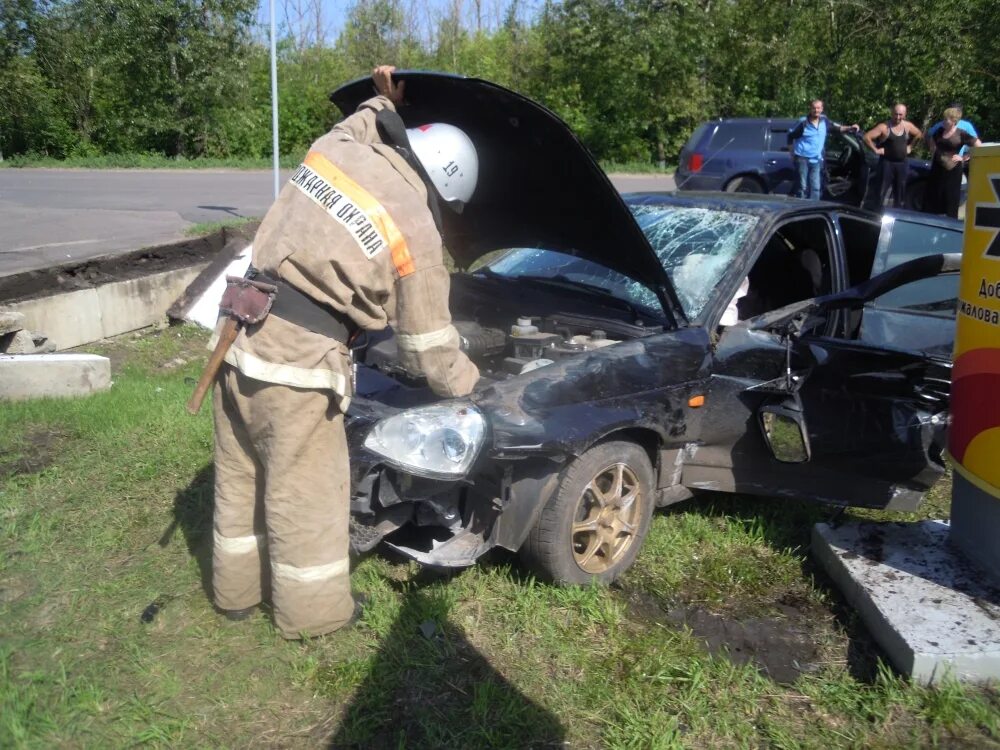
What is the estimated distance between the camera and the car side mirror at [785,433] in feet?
11.1

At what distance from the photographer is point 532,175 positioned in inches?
145

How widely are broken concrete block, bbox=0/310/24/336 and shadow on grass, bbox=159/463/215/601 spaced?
2253mm

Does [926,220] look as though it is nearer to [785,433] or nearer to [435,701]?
[785,433]

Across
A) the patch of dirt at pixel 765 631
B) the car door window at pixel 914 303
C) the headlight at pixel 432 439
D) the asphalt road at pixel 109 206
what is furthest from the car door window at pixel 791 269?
the asphalt road at pixel 109 206

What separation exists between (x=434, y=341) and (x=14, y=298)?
4.69 meters

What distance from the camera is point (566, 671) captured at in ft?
9.30

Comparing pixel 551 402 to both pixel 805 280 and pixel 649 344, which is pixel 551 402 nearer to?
pixel 649 344

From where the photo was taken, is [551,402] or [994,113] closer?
[551,402]

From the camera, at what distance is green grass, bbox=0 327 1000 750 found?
2.56m

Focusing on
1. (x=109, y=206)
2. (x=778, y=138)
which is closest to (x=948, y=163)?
(x=778, y=138)

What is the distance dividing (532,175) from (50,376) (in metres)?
3.29

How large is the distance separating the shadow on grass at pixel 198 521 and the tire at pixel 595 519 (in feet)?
4.27

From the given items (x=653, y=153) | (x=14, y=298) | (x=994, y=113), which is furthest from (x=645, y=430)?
(x=653, y=153)

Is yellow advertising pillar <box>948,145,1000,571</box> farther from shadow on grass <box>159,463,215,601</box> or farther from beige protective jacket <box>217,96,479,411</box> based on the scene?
shadow on grass <box>159,463,215,601</box>
